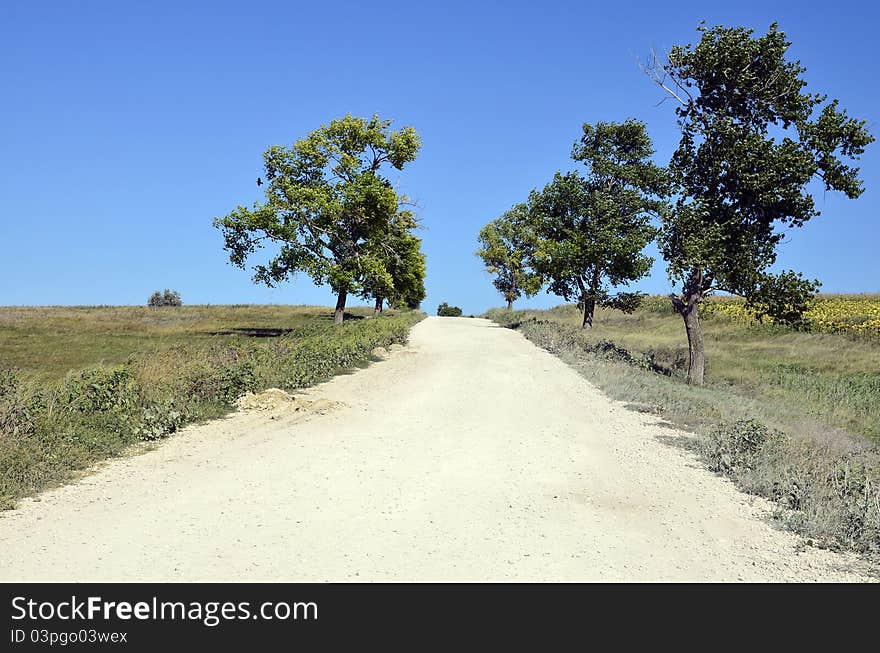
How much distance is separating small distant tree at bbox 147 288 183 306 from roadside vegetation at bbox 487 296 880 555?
5767cm

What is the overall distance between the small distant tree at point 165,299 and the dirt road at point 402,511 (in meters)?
76.1

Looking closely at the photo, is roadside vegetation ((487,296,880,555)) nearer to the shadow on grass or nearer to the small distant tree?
the shadow on grass

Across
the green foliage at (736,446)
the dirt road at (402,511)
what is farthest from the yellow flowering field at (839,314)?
the dirt road at (402,511)

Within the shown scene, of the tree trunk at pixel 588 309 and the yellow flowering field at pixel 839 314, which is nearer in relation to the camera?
the tree trunk at pixel 588 309

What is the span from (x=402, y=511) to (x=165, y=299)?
8256 cm

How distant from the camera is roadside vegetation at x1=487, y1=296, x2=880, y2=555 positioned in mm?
7688

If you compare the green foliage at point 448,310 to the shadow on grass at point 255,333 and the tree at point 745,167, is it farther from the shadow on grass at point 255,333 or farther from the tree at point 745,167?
the tree at point 745,167

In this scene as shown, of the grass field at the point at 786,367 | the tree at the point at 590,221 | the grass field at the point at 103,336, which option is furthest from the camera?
the tree at the point at 590,221

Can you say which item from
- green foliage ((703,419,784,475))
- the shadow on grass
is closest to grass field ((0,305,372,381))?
the shadow on grass

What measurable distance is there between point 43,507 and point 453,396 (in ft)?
31.3

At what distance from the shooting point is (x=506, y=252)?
236 ft

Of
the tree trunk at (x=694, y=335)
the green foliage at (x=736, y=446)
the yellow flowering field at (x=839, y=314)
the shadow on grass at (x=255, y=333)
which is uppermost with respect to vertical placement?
the yellow flowering field at (x=839, y=314)

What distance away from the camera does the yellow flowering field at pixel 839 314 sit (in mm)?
41906
